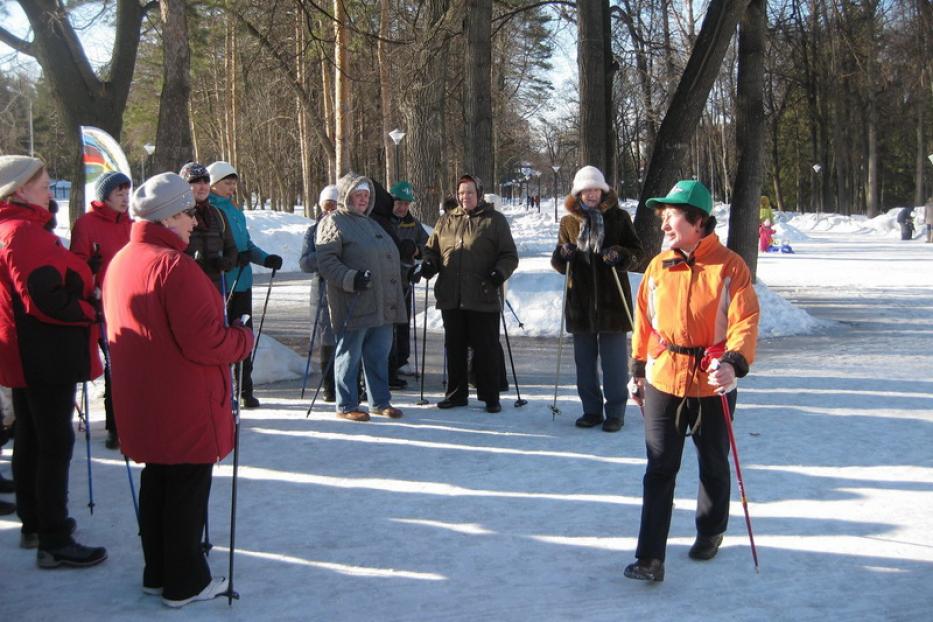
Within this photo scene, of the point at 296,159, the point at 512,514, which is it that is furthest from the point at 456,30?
the point at 296,159

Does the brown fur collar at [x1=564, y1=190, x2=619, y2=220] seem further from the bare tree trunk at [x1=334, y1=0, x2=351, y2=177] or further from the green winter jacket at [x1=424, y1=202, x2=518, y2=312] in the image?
the bare tree trunk at [x1=334, y1=0, x2=351, y2=177]

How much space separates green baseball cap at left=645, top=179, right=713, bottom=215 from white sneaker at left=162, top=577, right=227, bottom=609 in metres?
2.49

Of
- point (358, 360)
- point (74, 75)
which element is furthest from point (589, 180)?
point (74, 75)

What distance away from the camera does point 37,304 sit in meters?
3.98

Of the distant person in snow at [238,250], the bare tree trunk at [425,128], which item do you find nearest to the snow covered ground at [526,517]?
the distant person in snow at [238,250]

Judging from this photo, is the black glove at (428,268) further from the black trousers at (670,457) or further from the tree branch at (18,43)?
the tree branch at (18,43)

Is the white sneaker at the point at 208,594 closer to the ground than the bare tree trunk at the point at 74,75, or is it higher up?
closer to the ground

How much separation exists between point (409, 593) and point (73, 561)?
1.59m

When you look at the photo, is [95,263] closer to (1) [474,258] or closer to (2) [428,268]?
(2) [428,268]

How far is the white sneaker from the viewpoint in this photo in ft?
12.1

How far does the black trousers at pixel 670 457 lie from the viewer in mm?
3896

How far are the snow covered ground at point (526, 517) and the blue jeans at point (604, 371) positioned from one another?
28 cm

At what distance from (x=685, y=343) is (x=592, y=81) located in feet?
27.1

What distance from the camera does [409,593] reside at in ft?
12.8
